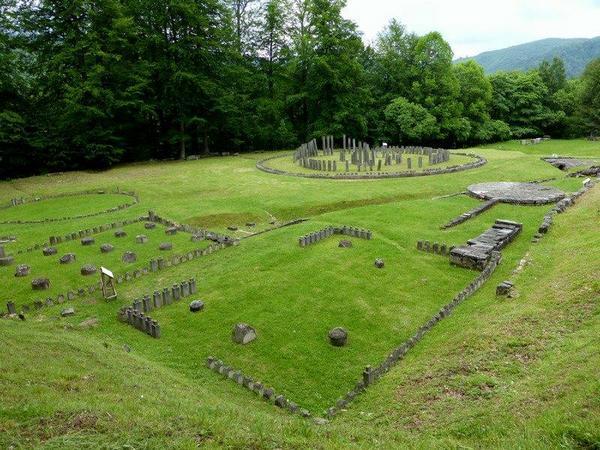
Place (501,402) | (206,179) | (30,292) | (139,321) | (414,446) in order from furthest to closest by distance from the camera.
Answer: (206,179) < (30,292) < (139,321) < (501,402) < (414,446)

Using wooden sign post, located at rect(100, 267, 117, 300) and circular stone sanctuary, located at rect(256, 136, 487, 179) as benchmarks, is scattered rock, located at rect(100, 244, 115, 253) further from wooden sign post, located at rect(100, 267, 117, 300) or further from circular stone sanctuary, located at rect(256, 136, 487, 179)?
circular stone sanctuary, located at rect(256, 136, 487, 179)

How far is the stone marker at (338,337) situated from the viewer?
1448 centimetres

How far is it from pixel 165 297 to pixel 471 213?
17793 mm

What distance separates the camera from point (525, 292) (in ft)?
53.1

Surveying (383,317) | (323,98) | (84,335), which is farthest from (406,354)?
(323,98)

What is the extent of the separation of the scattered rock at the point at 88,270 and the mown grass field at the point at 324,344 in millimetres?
701

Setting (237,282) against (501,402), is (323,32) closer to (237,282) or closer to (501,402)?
(237,282)

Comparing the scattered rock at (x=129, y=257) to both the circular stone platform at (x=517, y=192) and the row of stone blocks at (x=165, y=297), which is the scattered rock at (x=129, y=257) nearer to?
the row of stone blocks at (x=165, y=297)

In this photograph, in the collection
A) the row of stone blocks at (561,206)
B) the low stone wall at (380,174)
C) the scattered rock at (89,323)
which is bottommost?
the scattered rock at (89,323)

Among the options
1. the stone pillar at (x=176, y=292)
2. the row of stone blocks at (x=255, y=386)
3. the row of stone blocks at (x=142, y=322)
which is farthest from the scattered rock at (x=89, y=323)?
the row of stone blocks at (x=255, y=386)

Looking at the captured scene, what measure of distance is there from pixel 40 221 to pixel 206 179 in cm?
1419

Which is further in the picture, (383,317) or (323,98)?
(323,98)

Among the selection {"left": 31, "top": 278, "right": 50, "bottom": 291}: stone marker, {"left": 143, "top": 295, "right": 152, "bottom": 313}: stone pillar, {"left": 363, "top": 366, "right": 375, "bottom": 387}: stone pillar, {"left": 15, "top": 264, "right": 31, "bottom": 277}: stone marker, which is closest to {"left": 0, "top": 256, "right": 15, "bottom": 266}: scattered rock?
{"left": 15, "top": 264, "right": 31, "bottom": 277}: stone marker

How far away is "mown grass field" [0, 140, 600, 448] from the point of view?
8125 millimetres
